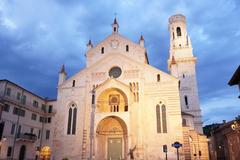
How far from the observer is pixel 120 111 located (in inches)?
1136

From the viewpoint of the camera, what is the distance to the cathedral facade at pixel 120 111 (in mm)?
26141

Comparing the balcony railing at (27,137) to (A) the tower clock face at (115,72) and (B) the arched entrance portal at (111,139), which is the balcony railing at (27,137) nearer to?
(B) the arched entrance portal at (111,139)

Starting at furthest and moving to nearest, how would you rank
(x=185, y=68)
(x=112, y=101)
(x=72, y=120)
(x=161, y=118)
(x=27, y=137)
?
1. (x=185, y=68)
2. (x=112, y=101)
3. (x=27, y=137)
4. (x=72, y=120)
5. (x=161, y=118)

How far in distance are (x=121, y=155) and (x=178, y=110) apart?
30.9 feet

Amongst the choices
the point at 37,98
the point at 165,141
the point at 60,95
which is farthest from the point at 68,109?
the point at 165,141

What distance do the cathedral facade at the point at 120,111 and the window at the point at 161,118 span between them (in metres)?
0.12

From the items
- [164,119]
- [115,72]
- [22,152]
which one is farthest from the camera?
[115,72]

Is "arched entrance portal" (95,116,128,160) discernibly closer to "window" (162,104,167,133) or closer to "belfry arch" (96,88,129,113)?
"belfry arch" (96,88,129,113)

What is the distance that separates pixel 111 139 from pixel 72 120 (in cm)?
602

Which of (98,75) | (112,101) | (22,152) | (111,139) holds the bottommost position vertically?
(22,152)

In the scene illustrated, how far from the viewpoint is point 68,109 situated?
1192 inches

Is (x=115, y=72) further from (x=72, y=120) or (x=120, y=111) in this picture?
(x=72, y=120)

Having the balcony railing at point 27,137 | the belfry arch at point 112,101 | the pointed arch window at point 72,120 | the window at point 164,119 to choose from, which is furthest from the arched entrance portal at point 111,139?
the balcony railing at point 27,137

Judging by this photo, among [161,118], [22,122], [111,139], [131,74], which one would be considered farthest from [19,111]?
[161,118]
